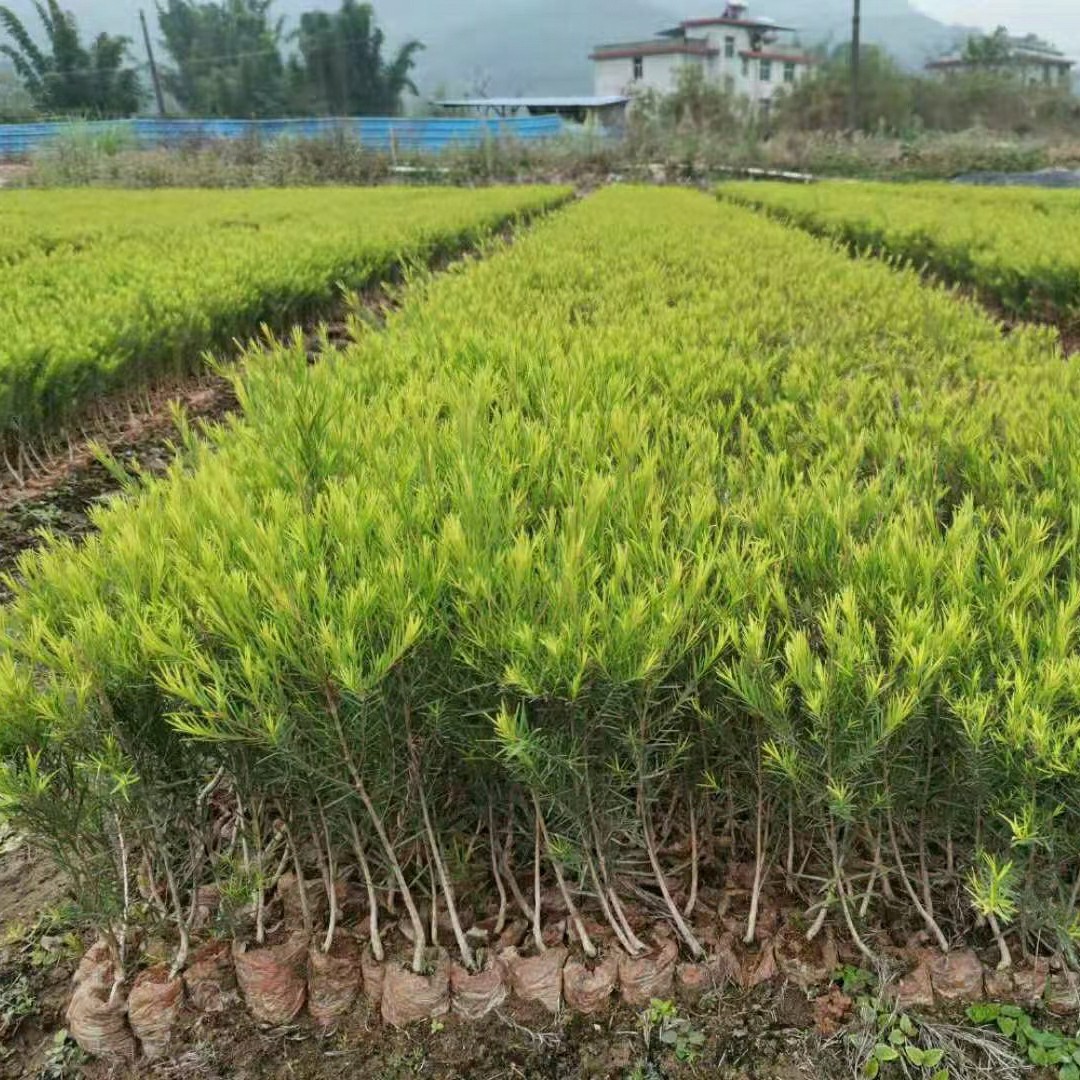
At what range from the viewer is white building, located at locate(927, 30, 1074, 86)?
6318 cm

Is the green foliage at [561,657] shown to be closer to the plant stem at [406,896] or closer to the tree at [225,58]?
the plant stem at [406,896]

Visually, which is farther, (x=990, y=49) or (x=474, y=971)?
(x=990, y=49)

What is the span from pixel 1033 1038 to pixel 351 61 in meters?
80.8

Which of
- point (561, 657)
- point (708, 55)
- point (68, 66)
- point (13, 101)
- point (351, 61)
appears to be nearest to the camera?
point (561, 657)

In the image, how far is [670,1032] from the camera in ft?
5.51

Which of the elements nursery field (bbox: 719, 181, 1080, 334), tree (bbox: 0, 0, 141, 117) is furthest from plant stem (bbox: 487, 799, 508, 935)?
tree (bbox: 0, 0, 141, 117)

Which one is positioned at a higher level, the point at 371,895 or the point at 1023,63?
the point at 1023,63

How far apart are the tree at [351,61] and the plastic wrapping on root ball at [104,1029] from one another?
249ft

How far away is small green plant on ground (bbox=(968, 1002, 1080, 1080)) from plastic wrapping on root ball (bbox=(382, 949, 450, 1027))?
39.6 inches

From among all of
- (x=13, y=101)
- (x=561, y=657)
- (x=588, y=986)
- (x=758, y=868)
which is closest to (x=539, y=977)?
(x=588, y=986)

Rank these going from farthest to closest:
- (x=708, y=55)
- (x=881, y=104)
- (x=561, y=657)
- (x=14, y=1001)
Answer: (x=708, y=55)
(x=881, y=104)
(x=14, y=1001)
(x=561, y=657)

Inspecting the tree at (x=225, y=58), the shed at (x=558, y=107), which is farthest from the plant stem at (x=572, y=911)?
the tree at (x=225, y=58)

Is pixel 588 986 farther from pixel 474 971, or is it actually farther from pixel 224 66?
pixel 224 66

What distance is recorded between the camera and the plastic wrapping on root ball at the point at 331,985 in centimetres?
174
